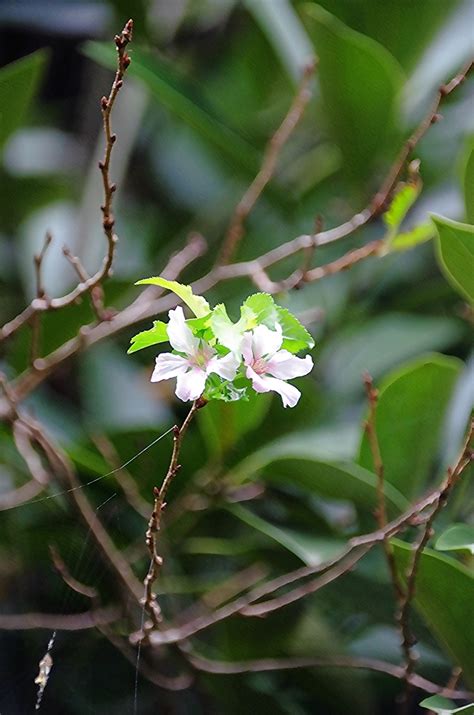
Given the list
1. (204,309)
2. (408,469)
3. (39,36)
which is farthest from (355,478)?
(39,36)

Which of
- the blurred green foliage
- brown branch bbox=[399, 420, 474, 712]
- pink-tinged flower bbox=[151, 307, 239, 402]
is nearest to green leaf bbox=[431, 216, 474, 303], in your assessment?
the blurred green foliage

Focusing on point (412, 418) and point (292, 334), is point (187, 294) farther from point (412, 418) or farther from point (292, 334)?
point (412, 418)

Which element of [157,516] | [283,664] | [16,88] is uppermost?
[16,88]

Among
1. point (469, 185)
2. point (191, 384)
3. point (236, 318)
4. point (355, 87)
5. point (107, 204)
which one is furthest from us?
point (355, 87)

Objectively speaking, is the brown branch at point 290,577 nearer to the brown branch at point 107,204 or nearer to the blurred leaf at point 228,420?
the blurred leaf at point 228,420

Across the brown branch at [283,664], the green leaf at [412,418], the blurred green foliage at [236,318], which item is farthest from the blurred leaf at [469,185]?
the brown branch at [283,664]

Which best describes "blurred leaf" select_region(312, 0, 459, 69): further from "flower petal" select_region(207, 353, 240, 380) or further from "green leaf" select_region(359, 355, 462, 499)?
"flower petal" select_region(207, 353, 240, 380)

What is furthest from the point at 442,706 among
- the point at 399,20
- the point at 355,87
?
the point at 399,20
